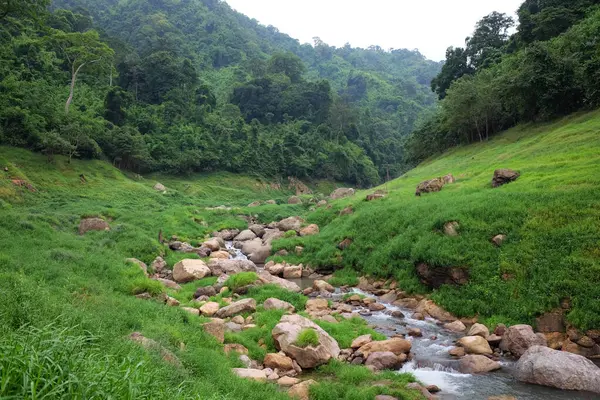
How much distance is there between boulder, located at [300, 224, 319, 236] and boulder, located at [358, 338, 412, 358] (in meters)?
20.7

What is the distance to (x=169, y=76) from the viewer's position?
277ft

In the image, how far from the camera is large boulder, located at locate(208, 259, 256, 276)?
23797 millimetres

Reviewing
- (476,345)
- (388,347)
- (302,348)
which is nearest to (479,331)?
(476,345)

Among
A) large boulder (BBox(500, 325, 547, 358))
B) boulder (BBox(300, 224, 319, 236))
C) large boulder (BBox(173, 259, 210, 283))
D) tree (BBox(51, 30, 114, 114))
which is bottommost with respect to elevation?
large boulder (BBox(500, 325, 547, 358))

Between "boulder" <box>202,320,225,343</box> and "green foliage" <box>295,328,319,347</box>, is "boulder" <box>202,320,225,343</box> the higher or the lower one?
the higher one

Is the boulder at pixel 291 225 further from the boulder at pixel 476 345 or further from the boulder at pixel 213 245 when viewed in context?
the boulder at pixel 476 345

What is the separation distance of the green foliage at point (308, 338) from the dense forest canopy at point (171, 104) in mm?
23843

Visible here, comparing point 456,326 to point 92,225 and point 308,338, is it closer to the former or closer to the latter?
point 308,338

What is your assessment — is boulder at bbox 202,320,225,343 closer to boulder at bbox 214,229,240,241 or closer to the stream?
the stream

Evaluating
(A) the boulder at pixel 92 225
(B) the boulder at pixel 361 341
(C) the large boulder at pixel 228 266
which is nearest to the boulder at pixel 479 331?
(B) the boulder at pixel 361 341

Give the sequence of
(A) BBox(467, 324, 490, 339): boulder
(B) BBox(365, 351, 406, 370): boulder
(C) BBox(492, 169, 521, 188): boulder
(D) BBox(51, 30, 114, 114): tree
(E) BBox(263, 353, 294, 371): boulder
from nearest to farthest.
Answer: (E) BBox(263, 353, 294, 371): boulder < (B) BBox(365, 351, 406, 370): boulder < (A) BBox(467, 324, 490, 339): boulder < (C) BBox(492, 169, 521, 188): boulder < (D) BBox(51, 30, 114, 114): tree

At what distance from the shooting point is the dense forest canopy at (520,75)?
3859 centimetres

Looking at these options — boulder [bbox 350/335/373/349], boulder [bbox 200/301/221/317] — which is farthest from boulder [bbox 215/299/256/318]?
boulder [bbox 350/335/373/349]

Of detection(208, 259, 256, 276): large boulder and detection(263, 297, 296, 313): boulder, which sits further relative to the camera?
detection(208, 259, 256, 276): large boulder
